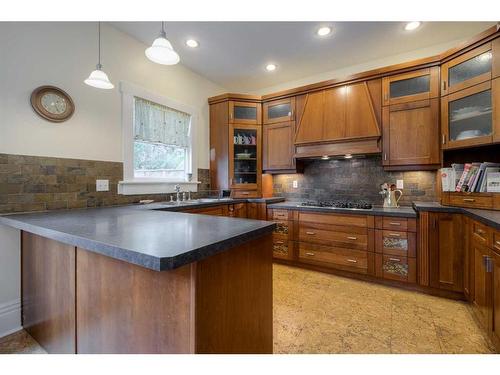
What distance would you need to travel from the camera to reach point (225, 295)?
991mm

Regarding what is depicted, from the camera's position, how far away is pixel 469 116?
7.25ft

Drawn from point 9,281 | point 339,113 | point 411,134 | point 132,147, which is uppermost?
point 339,113

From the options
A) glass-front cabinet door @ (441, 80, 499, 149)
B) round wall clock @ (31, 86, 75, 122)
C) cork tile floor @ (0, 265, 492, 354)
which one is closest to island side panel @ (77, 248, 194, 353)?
cork tile floor @ (0, 265, 492, 354)

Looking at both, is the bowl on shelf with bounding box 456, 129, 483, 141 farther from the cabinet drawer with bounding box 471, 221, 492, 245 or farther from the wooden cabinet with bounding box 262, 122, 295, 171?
the wooden cabinet with bounding box 262, 122, 295, 171

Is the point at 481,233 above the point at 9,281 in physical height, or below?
above

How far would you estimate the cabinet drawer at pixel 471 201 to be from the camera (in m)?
2.03

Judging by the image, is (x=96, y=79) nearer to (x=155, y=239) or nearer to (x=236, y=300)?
(x=155, y=239)

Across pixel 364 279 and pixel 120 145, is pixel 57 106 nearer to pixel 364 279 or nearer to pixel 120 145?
pixel 120 145

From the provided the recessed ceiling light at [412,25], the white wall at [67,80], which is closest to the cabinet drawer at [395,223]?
the recessed ceiling light at [412,25]

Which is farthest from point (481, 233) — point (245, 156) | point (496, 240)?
point (245, 156)

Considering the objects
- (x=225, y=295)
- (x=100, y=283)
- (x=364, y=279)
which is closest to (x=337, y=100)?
(x=364, y=279)

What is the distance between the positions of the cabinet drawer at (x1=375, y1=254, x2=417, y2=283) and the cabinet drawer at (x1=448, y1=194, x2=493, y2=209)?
27.7 inches

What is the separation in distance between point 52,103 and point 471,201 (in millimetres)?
3882

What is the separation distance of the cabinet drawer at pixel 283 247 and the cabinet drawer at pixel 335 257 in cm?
15
